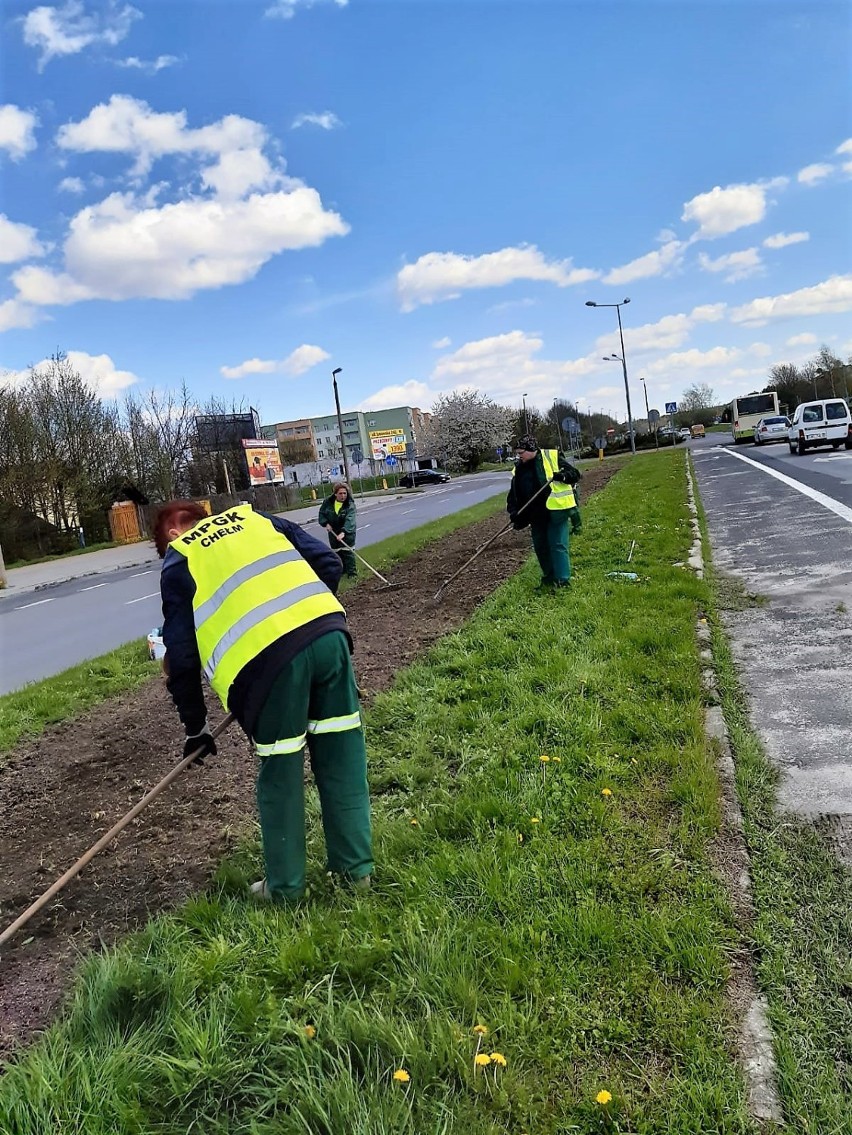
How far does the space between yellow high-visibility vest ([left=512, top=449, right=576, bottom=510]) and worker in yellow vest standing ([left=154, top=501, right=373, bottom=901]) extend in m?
4.88

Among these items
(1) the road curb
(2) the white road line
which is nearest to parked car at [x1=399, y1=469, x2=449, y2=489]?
(2) the white road line

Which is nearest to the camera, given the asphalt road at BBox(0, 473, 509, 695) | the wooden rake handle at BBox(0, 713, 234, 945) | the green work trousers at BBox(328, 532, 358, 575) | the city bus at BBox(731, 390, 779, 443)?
the wooden rake handle at BBox(0, 713, 234, 945)

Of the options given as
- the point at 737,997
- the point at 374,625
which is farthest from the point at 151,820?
the point at 374,625

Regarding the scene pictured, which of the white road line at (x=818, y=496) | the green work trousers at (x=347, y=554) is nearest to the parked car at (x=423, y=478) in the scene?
the white road line at (x=818, y=496)

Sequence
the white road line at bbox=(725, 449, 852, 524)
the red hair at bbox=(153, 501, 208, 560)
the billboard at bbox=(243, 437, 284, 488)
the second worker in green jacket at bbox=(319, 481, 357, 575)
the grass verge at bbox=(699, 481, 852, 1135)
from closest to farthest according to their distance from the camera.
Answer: the grass verge at bbox=(699, 481, 852, 1135) < the red hair at bbox=(153, 501, 208, 560) < the white road line at bbox=(725, 449, 852, 524) < the second worker in green jacket at bbox=(319, 481, 357, 575) < the billboard at bbox=(243, 437, 284, 488)

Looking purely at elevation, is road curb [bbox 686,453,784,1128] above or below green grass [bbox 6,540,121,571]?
below

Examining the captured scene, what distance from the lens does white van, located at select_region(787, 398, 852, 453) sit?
26.2 m

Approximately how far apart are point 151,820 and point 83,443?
126ft

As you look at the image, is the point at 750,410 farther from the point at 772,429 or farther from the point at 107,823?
the point at 107,823

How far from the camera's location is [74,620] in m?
14.0

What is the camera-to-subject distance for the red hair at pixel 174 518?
3121 mm

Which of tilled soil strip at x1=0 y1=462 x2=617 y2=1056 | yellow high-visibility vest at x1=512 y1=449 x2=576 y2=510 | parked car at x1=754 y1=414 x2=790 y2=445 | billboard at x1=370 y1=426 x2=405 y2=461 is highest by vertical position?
billboard at x1=370 y1=426 x2=405 y2=461

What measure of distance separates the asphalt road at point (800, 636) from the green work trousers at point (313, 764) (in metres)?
1.84

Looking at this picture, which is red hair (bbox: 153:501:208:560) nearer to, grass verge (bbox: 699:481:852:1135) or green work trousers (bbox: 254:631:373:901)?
green work trousers (bbox: 254:631:373:901)
